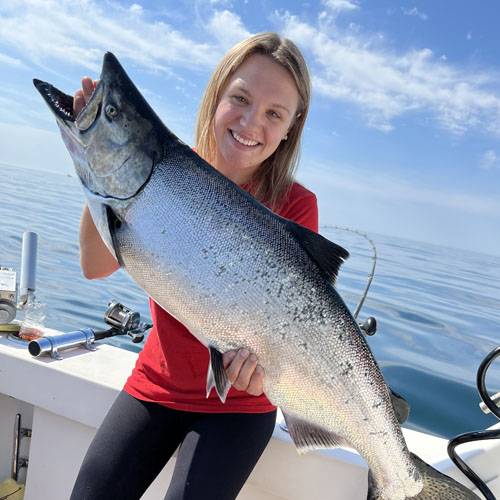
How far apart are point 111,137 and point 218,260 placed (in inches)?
22.2

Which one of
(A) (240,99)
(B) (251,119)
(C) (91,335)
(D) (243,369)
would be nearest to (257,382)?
(D) (243,369)

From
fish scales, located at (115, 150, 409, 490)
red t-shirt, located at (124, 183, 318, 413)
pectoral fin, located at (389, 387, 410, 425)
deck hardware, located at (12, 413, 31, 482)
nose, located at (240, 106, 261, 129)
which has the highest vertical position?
nose, located at (240, 106, 261, 129)

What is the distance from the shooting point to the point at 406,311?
384 inches

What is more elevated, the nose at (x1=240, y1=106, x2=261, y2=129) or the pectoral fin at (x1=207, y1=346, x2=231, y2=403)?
the nose at (x1=240, y1=106, x2=261, y2=129)

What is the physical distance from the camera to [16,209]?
Answer: 54.6 ft

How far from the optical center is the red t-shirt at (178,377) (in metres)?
2.30

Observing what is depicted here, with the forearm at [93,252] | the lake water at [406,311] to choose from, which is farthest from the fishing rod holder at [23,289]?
the lake water at [406,311]

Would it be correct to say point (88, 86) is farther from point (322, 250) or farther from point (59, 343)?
point (59, 343)

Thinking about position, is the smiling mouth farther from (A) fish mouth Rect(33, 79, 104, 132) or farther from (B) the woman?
(A) fish mouth Rect(33, 79, 104, 132)

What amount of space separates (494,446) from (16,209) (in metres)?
16.5

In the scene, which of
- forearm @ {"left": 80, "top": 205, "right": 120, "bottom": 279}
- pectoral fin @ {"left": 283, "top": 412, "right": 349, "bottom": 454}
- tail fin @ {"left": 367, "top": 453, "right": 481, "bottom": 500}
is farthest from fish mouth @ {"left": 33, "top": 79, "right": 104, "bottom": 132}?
tail fin @ {"left": 367, "top": 453, "right": 481, "bottom": 500}

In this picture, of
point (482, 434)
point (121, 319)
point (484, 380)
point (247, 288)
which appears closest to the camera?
point (247, 288)

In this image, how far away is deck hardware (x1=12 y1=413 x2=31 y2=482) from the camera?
3184 millimetres

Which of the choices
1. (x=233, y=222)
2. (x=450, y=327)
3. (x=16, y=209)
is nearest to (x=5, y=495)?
(x=233, y=222)
